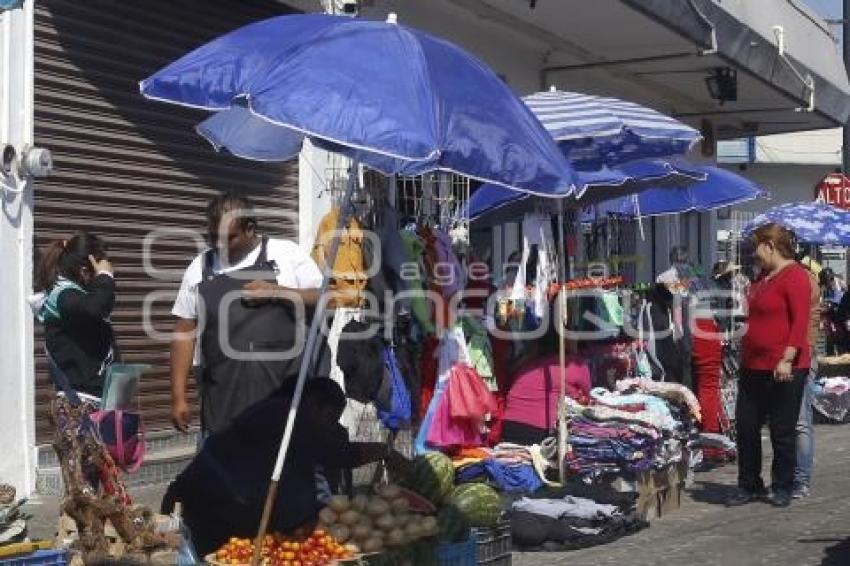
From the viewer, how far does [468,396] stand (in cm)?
878

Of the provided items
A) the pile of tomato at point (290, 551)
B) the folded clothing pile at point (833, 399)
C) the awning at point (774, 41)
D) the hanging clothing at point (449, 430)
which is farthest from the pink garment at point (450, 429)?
the folded clothing pile at point (833, 399)

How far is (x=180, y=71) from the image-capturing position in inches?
205

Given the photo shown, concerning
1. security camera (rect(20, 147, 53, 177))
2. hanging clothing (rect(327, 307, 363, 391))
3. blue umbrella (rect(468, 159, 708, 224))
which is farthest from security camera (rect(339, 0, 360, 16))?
security camera (rect(20, 147, 53, 177))

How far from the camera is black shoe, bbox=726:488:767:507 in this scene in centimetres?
920

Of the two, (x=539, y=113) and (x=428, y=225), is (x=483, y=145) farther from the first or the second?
(x=428, y=225)

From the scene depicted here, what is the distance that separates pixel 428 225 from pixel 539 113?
1.32m

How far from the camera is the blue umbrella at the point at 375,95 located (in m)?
4.71

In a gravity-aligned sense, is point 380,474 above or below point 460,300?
below

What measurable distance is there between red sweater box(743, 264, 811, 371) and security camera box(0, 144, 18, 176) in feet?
15.8

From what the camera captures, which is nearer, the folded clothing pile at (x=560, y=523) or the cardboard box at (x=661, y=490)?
the folded clothing pile at (x=560, y=523)

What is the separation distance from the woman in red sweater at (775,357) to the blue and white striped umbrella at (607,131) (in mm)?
1033

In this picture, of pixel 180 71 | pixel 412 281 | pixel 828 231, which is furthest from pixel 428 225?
pixel 828 231

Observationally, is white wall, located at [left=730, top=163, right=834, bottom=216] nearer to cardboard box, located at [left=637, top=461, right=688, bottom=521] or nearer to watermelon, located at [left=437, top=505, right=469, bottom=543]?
cardboard box, located at [left=637, top=461, right=688, bottom=521]

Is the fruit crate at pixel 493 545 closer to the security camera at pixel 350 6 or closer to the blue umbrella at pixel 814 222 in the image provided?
the security camera at pixel 350 6
